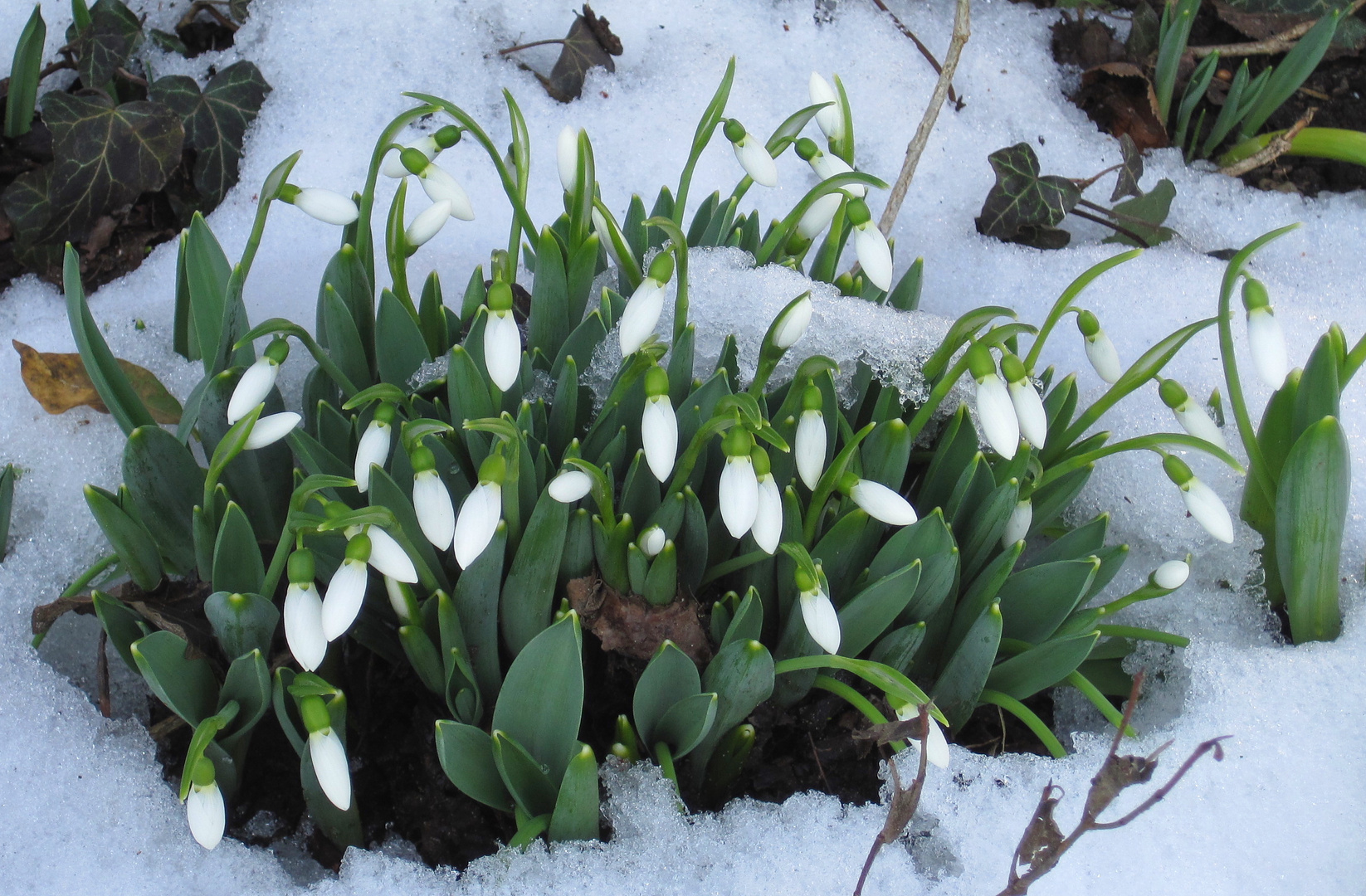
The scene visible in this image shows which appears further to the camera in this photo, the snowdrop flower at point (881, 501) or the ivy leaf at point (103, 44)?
the ivy leaf at point (103, 44)

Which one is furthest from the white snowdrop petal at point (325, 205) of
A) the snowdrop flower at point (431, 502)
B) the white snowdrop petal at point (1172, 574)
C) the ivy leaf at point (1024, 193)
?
the ivy leaf at point (1024, 193)

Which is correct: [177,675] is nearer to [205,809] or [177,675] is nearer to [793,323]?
[205,809]

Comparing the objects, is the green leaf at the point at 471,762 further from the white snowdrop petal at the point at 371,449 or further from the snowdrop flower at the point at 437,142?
the snowdrop flower at the point at 437,142

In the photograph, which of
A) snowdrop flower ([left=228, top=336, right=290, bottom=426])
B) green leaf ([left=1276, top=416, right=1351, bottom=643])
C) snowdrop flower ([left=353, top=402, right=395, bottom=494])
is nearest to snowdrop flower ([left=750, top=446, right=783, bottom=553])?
snowdrop flower ([left=353, top=402, right=395, bottom=494])

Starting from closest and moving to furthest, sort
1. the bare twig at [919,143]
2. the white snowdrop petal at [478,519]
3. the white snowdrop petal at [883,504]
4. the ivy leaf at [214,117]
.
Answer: the white snowdrop petal at [478,519] → the white snowdrop petal at [883,504] → the bare twig at [919,143] → the ivy leaf at [214,117]

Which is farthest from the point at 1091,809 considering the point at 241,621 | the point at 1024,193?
the point at 1024,193

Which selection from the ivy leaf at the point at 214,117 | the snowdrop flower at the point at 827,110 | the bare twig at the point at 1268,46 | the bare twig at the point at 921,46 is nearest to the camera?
the snowdrop flower at the point at 827,110
